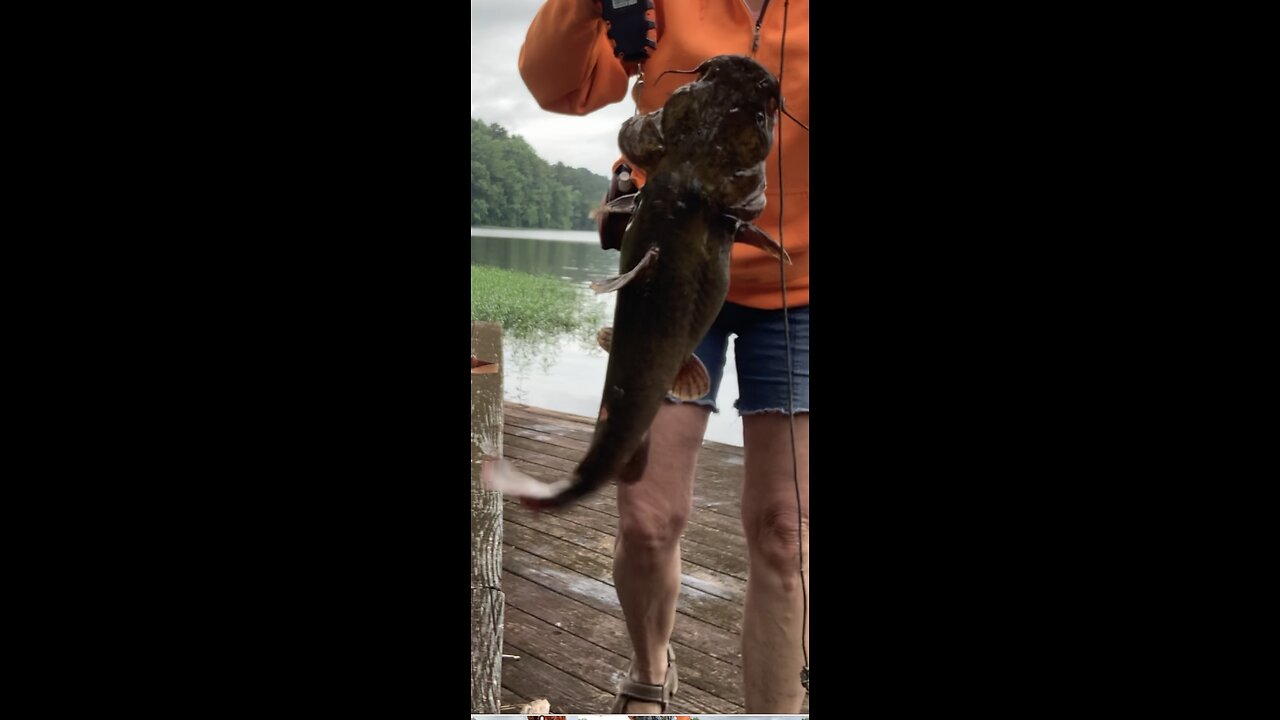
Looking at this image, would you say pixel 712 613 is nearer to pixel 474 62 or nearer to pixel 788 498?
pixel 788 498

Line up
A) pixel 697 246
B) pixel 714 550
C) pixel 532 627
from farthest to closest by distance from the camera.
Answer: pixel 532 627 → pixel 714 550 → pixel 697 246

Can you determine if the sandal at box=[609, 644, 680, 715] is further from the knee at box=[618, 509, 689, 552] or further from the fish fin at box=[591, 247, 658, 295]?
the fish fin at box=[591, 247, 658, 295]

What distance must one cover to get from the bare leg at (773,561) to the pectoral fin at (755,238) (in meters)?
0.27

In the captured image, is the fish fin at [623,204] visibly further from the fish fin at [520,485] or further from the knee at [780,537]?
the knee at [780,537]

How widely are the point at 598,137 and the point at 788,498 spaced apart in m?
0.65

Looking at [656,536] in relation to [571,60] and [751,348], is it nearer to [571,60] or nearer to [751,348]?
[751,348]

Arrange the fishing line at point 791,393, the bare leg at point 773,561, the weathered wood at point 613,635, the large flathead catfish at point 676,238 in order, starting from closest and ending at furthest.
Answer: the large flathead catfish at point 676,238, the fishing line at point 791,393, the bare leg at point 773,561, the weathered wood at point 613,635

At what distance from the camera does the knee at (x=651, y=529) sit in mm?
1470

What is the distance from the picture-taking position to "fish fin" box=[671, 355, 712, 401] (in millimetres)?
1271

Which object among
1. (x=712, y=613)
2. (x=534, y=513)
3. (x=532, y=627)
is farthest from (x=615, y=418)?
(x=532, y=627)

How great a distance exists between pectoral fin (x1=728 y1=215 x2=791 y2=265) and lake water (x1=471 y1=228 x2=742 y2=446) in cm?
18

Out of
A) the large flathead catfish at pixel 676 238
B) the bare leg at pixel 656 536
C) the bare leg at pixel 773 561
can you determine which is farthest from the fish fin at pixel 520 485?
the bare leg at pixel 773 561

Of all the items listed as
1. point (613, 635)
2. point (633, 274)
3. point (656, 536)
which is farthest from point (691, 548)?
point (633, 274)
